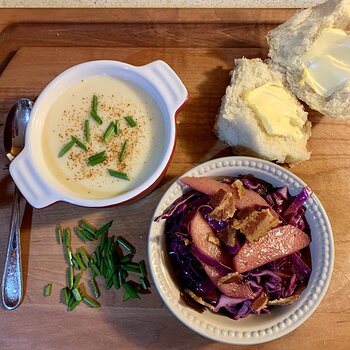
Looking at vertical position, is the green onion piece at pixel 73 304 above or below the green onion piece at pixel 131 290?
below

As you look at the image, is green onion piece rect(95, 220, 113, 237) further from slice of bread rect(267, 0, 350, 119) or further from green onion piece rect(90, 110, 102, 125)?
slice of bread rect(267, 0, 350, 119)

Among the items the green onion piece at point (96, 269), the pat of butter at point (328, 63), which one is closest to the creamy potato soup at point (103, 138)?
the green onion piece at point (96, 269)

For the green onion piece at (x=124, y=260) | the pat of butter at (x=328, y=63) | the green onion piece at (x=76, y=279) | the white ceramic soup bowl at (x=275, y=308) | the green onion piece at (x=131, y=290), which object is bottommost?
the green onion piece at (x=76, y=279)

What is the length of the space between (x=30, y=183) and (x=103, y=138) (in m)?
0.26

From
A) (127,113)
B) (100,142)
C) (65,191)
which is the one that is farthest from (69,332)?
(127,113)

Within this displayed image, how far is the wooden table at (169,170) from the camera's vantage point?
1.62 metres

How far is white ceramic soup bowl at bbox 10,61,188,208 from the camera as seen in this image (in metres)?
1.52

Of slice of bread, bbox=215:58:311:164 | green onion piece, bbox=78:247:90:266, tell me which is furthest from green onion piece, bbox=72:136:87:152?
slice of bread, bbox=215:58:311:164

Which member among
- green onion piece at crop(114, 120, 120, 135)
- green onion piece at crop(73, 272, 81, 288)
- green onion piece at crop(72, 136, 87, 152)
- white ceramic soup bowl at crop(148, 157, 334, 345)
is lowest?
green onion piece at crop(73, 272, 81, 288)

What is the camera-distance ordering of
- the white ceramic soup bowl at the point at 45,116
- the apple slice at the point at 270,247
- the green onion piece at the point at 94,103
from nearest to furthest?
the apple slice at the point at 270,247
the white ceramic soup bowl at the point at 45,116
the green onion piece at the point at 94,103

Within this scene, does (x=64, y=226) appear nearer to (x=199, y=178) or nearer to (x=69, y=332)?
(x=69, y=332)

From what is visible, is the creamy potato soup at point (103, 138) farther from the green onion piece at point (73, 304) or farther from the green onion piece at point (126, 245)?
the green onion piece at point (73, 304)

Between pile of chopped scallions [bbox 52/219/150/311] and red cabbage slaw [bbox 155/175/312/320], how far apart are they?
162 millimetres

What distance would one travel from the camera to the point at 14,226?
1.69 m
